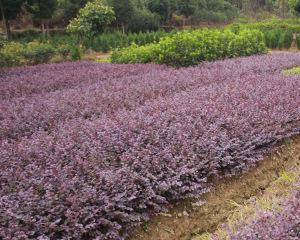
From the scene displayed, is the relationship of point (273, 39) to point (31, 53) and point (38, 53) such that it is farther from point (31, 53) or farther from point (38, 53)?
point (31, 53)

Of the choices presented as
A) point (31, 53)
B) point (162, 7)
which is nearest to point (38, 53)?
point (31, 53)

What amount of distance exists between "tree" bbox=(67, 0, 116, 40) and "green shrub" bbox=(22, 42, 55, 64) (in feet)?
14.4

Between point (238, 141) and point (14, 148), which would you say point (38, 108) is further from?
point (238, 141)

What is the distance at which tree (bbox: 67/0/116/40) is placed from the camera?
2517 cm

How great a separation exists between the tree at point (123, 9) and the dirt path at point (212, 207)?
2987 centimetres

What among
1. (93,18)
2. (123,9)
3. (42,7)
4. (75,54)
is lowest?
(75,54)

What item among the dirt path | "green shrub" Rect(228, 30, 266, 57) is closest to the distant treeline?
"green shrub" Rect(228, 30, 266, 57)

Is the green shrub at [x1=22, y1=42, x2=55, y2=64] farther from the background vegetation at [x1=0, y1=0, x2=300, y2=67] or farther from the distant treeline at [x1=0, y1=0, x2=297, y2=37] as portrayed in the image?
the distant treeline at [x1=0, y1=0, x2=297, y2=37]

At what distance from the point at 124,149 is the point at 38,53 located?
58.7ft

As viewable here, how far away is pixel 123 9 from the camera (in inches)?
1372

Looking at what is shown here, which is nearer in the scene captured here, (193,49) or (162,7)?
(193,49)

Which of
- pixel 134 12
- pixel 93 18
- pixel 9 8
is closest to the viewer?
pixel 93 18

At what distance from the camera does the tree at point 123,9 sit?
34.5m

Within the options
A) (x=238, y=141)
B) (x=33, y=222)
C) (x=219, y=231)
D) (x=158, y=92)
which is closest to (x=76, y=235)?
(x=33, y=222)
